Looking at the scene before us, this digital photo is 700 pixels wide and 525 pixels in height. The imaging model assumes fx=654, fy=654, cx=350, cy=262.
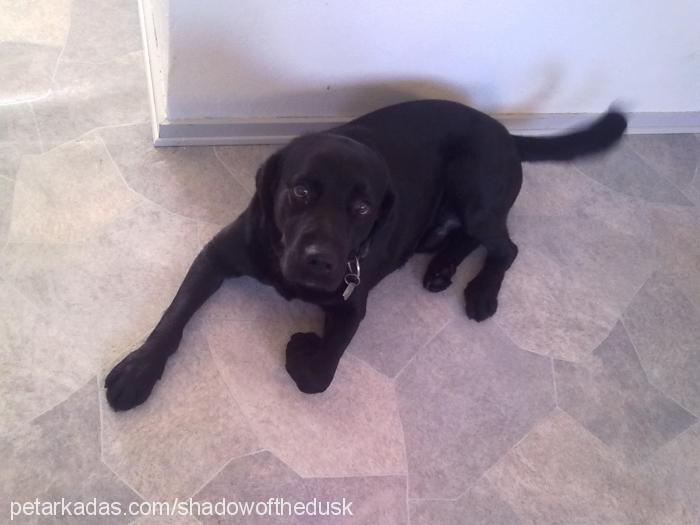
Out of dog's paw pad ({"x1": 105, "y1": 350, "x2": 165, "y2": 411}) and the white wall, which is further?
the white wall

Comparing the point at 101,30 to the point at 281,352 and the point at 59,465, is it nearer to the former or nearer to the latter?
the point at 281,352

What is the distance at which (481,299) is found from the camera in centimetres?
187

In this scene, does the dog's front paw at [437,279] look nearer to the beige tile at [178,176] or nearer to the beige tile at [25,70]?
the beige tile at [178,176]

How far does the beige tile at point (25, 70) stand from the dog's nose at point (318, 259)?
3.75 feet

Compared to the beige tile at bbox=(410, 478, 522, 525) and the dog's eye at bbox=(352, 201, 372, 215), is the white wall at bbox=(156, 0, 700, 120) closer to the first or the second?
the dog's eye at bbox=(352, 201, 372, 215)

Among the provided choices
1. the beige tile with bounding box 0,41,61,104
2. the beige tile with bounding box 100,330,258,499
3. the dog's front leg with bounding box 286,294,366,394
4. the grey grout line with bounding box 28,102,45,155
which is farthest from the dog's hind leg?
the beige tile with bounding box 0,41,61,104

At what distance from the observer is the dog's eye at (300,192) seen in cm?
140

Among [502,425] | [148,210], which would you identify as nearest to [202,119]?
[148,210]

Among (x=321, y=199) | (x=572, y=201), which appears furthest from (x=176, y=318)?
(x=572, y=201)

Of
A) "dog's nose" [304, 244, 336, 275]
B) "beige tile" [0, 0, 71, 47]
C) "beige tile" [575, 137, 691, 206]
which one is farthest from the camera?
"beige tile" [575, 137, 691, 206]

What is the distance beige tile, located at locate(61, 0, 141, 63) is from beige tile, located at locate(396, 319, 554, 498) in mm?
1404

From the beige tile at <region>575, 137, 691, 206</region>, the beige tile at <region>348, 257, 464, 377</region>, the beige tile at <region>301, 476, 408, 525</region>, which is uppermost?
the beige tile at <region>575, 137, 691, 206</region>

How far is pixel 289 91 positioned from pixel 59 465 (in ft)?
3.87

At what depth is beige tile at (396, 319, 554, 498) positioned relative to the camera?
161 centimetres
